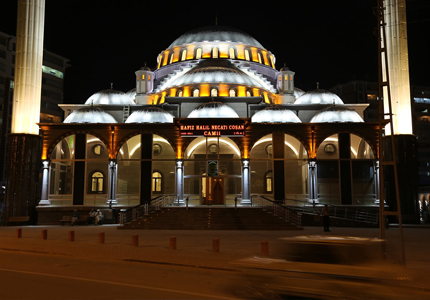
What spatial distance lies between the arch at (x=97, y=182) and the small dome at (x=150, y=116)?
5.25m

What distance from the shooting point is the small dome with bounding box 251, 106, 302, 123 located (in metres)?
40.2

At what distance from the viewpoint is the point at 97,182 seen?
135 ft

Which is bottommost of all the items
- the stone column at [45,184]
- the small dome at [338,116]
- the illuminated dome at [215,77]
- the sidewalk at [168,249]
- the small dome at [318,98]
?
the sidewalk at [168,249]

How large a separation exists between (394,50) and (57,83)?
243 feet

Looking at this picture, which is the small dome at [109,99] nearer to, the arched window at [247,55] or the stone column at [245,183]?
the arched window at [247,55]

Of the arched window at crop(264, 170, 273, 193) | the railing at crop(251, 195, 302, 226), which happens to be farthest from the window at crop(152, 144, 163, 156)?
the railing at crop(251, 195, 302, 226)

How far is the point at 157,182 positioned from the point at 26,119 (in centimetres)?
1171

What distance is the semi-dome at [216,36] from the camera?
56706 mm

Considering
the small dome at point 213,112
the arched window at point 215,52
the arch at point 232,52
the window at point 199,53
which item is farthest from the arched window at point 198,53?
the small dome at point 213,112

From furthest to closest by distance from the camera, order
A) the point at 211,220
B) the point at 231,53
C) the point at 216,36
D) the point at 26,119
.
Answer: the point at 216,36
the point at 231,53
the point at 26,119
the point at 211,220

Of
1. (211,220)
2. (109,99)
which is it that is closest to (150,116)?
(109,99)

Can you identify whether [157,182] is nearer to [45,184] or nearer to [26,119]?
[45,184]

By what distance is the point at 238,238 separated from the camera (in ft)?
75.4

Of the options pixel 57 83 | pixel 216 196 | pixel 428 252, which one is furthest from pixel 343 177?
pixel 57 83
